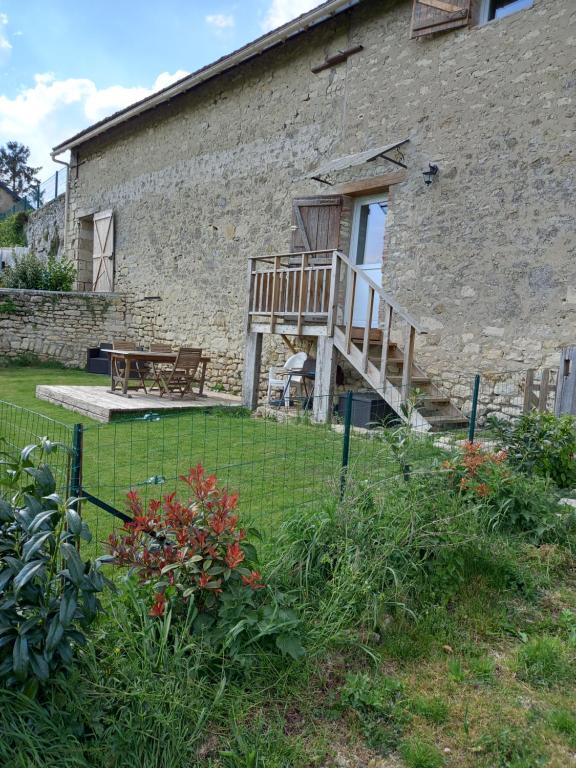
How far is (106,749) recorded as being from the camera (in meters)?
1.65

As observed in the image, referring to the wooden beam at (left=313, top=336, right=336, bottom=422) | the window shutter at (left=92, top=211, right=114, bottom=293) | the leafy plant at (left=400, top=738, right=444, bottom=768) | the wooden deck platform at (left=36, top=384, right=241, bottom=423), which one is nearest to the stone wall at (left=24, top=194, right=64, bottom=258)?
the window shutter at (left=92, top=211, right=114, bottom=293)

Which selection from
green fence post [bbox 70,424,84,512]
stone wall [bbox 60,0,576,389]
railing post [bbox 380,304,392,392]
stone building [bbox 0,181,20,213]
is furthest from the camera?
stone building [bbox 0,181,20,213]

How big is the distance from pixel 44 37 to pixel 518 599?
25.4 ft

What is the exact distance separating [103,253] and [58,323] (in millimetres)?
2813

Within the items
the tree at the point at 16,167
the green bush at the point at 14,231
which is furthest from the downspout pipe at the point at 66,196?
the tree at the point at 16,167

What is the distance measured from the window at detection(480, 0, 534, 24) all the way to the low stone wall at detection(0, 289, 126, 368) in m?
9.39

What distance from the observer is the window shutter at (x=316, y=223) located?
888 cm

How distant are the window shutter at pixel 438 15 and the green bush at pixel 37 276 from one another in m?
9.98

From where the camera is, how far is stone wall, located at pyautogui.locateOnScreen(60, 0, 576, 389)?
259 inches

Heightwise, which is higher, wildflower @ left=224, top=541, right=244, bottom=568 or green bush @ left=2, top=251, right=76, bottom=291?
green bush @ left=2, top=251, right=76, bottom=291

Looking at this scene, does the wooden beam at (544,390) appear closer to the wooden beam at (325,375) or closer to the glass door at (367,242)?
the wooden beam at (325,375)

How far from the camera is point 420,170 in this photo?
7785 millimetres

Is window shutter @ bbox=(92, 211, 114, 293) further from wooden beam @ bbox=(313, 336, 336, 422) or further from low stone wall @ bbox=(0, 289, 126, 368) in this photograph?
wooden beam @ bbox=(313, 336, 336, 422)

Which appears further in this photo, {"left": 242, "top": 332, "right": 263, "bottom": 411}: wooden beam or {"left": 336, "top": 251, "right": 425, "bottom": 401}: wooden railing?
{"left": 242, "top": 332, "right": 263, "bottom": 411}: wooden beam
